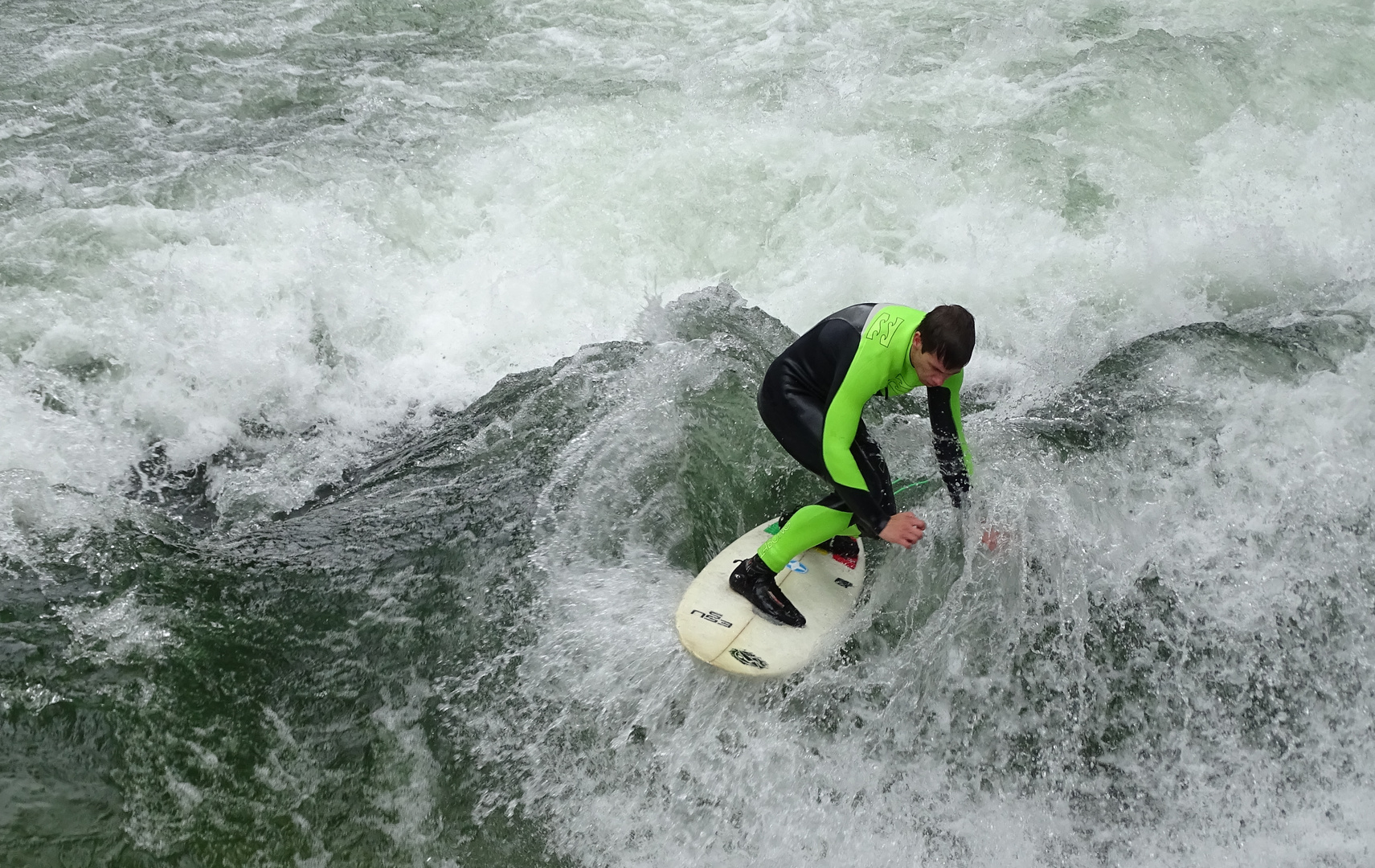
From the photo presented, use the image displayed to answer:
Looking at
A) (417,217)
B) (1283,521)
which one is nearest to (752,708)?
(1283,521)

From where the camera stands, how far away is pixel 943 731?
3.80m

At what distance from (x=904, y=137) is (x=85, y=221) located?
527 cm

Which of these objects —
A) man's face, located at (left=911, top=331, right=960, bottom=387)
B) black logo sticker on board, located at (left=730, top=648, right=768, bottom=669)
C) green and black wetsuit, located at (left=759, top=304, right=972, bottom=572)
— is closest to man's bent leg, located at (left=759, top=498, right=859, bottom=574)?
green and black wetsuit, located at (left=759, top=304, right=972, bottom=572)

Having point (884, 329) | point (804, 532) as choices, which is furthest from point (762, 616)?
point (884, 329)

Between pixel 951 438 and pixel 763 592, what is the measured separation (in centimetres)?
94

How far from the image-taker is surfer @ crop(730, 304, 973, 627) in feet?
11.3

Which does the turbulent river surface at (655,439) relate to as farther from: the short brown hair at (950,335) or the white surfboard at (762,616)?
the short brown hair at (950,335)

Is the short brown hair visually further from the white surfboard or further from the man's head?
the white surfboard

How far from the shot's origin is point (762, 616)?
4.08m

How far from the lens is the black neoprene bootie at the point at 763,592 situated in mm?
4074

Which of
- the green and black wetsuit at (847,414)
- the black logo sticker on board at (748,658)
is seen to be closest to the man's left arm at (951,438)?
the green and black wetsuit at (847,414)

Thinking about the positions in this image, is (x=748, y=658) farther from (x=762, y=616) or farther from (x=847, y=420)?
(x=847, y=420)

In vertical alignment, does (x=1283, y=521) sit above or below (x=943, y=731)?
above

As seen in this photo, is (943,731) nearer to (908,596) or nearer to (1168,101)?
(908,596)
